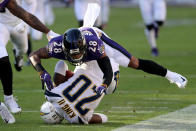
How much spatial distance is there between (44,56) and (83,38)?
52 centimetres

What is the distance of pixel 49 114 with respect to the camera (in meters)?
6.09

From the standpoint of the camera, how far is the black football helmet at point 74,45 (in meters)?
5.79

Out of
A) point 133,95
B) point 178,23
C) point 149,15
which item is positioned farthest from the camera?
point 178,23

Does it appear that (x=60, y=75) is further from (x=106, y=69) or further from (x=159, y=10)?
(x=159, y=10)

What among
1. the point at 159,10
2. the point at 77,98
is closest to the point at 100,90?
the point at 77,98

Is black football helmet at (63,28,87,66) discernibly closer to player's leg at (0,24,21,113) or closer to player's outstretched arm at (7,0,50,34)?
player's outstretched arm at (7,0,50,34)

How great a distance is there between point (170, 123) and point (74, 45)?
4.27 feet

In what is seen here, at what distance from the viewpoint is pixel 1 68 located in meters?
6.48

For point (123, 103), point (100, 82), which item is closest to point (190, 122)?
point (100, 82)

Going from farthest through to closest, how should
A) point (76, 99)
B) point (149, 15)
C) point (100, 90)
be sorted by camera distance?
1. point (149, 15)
2. point (76, 99)
3. point (100, 90)

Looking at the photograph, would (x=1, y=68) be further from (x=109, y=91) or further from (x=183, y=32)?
(x=183, y=32)

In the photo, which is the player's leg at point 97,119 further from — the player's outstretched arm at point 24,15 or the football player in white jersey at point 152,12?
the football player in white jersey at point 152,12

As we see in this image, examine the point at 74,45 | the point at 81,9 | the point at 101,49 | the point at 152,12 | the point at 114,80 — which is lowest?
the point at 152,12

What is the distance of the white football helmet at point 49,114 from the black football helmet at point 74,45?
2.00 ft
